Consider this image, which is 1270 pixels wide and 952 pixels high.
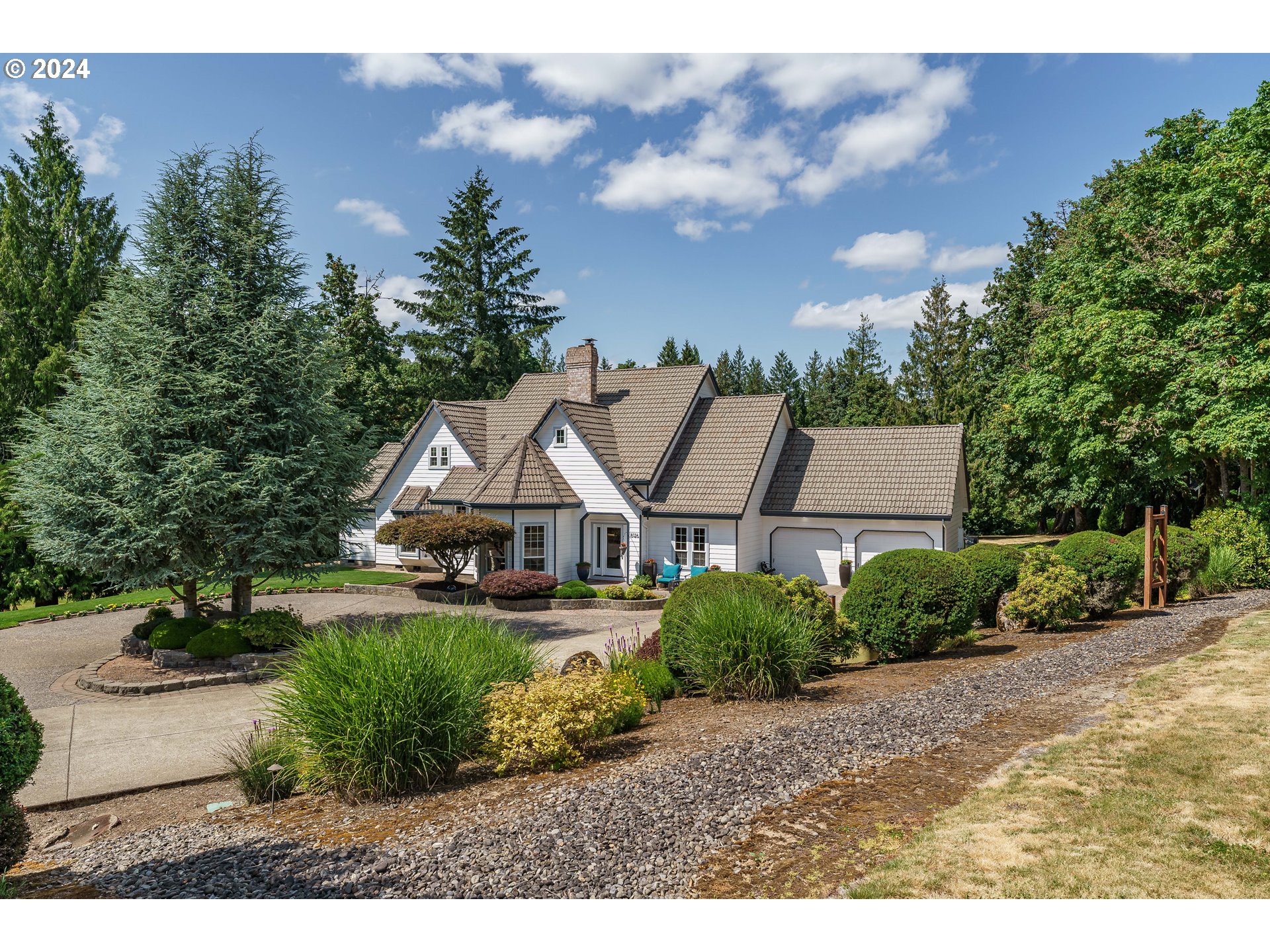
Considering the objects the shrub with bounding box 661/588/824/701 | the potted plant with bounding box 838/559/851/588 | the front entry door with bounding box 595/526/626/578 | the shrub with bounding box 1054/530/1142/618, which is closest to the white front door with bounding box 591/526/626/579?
the front entry door with bounding box 595/526/626/578

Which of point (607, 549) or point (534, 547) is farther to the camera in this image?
point (607, 549)

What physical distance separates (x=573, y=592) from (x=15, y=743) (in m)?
17.0

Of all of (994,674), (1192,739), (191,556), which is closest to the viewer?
(1192,739)

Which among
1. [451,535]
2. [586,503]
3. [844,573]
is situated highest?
[586,503]

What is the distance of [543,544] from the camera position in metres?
24.2

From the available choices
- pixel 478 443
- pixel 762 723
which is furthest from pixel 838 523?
pixel 762 723

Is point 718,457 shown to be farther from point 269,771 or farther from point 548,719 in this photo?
point 269,771

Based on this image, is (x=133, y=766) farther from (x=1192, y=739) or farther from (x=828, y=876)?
(x=1192, y=739)

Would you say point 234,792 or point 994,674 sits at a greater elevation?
point 994,674

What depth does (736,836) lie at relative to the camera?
200 inches

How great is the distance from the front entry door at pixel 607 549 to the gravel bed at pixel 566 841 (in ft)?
58.9

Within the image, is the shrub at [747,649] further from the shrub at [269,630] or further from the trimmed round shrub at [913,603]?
the shrub at [269,630]

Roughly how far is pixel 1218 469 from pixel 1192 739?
2498cm

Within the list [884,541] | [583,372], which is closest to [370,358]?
[583,372]
